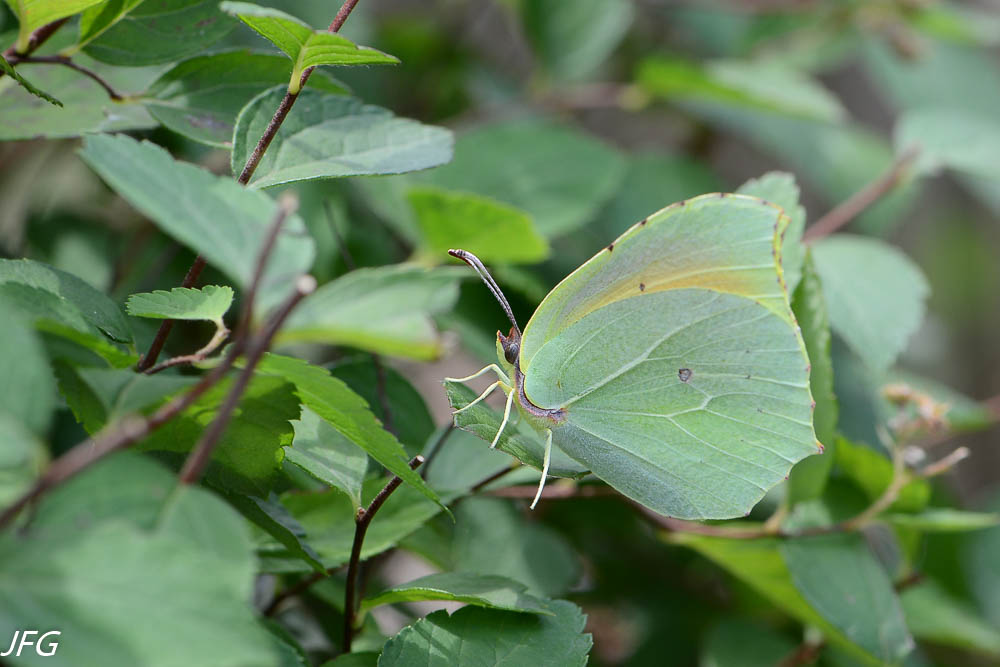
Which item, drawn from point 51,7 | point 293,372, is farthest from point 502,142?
point 293,372

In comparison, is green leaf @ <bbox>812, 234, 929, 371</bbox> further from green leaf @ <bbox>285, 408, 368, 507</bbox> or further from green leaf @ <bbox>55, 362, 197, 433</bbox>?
green leaf @ <bbox>55, 362, 197, 433</bbox>

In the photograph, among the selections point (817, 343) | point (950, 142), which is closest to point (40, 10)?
point (817, 343)

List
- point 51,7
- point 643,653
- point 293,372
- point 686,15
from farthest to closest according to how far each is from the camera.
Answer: point 686,15 → point 643,653 → point 51,7 → point 293,372

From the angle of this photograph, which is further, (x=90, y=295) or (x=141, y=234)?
(x=141, y=234)

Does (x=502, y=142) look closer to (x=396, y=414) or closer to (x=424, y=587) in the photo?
(x=396, y=414)

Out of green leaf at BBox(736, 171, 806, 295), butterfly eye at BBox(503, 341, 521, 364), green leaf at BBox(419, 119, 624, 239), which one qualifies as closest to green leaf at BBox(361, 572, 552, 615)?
butterfly eye at BBox(503, 341, 521, 364)

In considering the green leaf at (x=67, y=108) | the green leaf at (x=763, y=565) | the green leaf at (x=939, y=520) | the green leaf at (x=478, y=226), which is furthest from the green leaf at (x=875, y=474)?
the green leaf at (x=67, y=108)

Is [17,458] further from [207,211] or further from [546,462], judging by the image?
[546,462]
